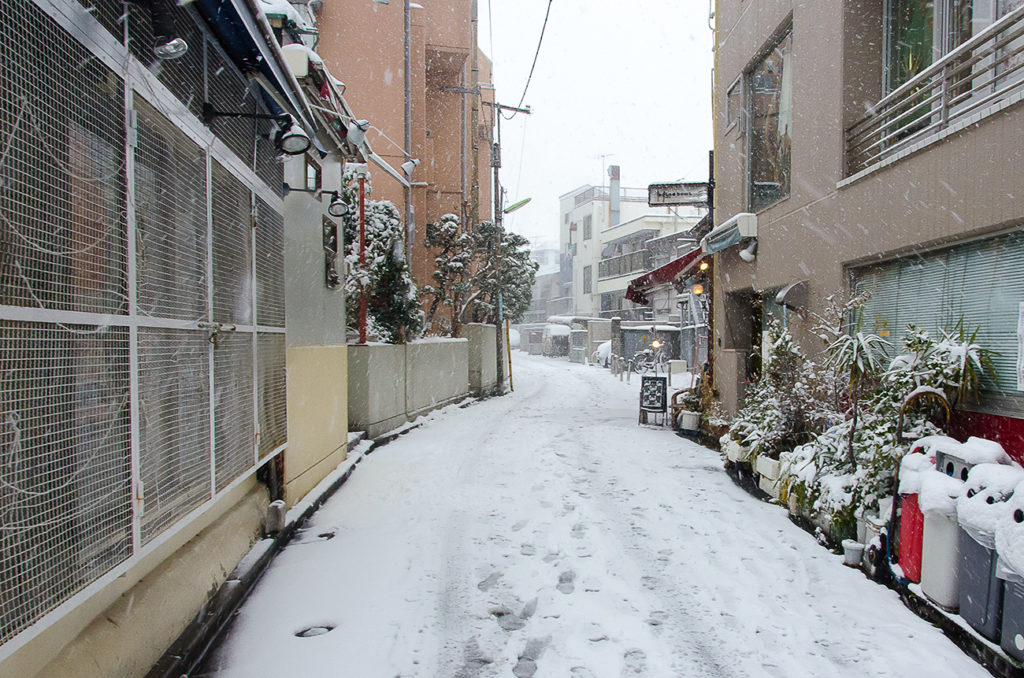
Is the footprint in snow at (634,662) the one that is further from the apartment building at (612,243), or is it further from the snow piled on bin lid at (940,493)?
the apartment building at (612,243)

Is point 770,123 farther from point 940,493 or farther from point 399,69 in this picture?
point 399,69

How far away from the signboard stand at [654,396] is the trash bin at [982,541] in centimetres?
927

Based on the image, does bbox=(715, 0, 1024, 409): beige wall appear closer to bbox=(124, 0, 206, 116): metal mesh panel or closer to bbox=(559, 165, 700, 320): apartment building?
bbox=(124, 0, 206, 116): metal mesh panel

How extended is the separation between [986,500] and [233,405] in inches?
178

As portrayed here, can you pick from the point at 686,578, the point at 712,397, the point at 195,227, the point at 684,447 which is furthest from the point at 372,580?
the point at 712,397

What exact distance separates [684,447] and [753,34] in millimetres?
6663

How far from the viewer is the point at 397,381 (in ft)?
39.4

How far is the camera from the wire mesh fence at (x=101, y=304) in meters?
2.02

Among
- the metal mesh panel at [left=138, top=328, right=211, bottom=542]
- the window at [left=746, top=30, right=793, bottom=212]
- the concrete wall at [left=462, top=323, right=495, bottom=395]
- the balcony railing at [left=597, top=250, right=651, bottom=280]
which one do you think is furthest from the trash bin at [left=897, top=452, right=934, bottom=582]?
the balcony railing at [left=597, top=250, right=651, bottom=280]

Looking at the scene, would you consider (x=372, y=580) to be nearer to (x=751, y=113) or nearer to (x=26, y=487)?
(x=26, y=487)

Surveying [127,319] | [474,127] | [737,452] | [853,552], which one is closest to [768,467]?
[737,452]

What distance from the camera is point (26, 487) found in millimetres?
2045

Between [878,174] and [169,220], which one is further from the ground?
[878,174]

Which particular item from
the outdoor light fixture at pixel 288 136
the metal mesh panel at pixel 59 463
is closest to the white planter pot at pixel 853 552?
the metal mesh panel at pixel 59 463
